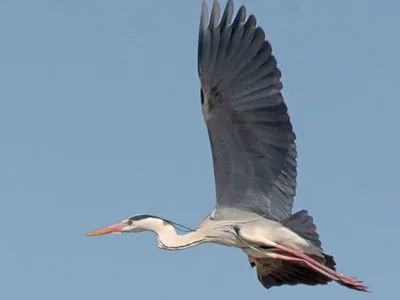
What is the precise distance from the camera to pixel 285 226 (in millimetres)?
13531

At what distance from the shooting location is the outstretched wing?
12992mm

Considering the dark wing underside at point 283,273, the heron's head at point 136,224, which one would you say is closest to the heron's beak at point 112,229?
the heron's head at point 136,224

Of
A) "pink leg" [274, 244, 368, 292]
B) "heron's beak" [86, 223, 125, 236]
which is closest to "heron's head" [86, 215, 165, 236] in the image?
"heron's beak" [86, 223, 125, 236]

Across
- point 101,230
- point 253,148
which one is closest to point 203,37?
point 253,148

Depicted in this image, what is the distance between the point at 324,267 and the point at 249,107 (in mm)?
2057

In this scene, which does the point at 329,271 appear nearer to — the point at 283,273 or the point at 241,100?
the point at 283,273

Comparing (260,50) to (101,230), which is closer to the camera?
(260,50)

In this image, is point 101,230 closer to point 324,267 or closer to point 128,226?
point 128,226

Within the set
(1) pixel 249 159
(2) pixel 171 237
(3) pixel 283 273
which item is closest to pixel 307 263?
(3) pixel 283 273

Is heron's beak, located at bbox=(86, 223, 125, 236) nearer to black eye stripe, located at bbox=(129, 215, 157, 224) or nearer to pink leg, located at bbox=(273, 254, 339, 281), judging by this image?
black eye stripe, located at bbox=(129, 215, 157, 224)

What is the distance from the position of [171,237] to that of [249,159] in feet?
4.66

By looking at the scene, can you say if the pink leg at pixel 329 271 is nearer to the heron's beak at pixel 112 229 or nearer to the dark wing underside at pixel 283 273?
the dark wing underside at pixel 283 273

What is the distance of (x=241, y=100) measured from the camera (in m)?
13.1

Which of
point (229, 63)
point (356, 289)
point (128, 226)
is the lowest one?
point (356, 289)
